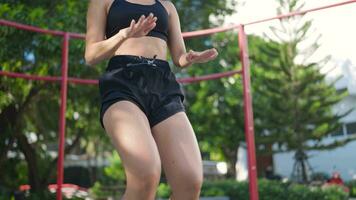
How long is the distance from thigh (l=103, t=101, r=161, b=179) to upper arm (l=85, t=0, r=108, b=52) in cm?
33

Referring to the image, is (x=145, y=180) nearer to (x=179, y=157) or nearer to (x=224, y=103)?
(x=179, y=157)

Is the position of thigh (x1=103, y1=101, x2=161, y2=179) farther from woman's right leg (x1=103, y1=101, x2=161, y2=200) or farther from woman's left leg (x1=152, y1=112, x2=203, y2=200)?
woman's left leg (x1=152, y1=112, x2=203, y2=200)

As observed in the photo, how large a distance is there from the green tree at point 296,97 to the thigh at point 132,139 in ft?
45.5

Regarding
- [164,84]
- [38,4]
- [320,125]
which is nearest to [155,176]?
[164,84]

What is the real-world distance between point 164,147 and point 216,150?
63.7 ft

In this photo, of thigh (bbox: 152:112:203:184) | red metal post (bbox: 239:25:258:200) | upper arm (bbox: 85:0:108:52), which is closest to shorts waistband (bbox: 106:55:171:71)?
upper arm (bbox: 85:0:108:52)

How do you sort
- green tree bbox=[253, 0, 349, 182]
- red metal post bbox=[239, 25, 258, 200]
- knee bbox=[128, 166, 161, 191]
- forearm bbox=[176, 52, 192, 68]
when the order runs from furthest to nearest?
1. green tree bbox=[253, 0, 349, 182]
2. red metal post bbox=[239, 25, 258, 200]
3. forearm bbox=[176, 52, 192, 68]
4. knee bbox=[128, 166, 161, 191]

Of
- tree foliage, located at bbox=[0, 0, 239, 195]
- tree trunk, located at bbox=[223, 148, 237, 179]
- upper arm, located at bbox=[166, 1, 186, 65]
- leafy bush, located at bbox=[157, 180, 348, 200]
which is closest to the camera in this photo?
upper arm, located at bbox=[166, 1, 186, 65]

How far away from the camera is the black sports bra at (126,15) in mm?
1826

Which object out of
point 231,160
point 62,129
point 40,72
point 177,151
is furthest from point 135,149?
point 231,160

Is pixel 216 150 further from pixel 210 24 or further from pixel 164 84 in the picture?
pixel 164 84

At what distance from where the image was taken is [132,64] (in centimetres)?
175

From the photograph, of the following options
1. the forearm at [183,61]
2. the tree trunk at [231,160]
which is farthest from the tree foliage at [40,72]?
the tree trunk at [231,160]

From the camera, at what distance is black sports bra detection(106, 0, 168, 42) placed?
183 cm
